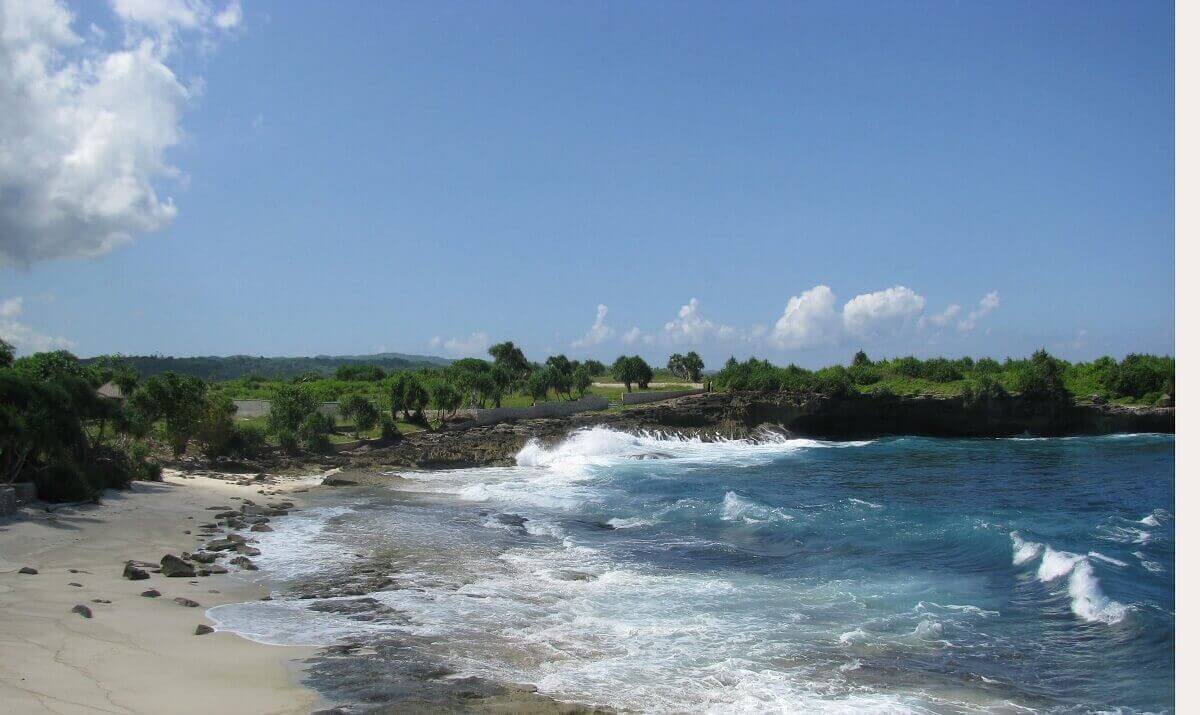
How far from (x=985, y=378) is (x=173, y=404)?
2349 inches

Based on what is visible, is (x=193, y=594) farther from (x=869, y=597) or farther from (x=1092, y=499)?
(x=1092, y=499)

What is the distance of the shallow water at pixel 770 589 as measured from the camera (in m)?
11.9

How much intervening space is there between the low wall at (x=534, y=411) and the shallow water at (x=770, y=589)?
56.8 ft

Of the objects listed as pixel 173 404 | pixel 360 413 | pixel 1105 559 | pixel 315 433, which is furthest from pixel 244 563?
pixel 360 413

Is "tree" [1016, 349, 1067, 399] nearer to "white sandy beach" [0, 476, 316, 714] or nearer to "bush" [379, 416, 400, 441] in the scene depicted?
"bush" [379, 416, 400, 441]

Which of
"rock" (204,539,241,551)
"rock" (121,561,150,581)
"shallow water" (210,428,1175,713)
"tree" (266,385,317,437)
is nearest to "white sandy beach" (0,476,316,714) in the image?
"rock" (121,561,150,581)

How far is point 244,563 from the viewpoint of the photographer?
722 inches

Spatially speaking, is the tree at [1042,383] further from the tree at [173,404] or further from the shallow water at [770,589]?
the tree at [173,404]

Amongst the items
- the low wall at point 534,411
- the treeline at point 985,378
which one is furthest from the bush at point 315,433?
the treeline at point 985,378

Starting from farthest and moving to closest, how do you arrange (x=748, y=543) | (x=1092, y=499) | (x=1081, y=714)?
1. (x=1092, y=499)
2. (x=748, y=543)
3. (x=1081, y=714)

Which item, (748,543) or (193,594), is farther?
(748,543)
